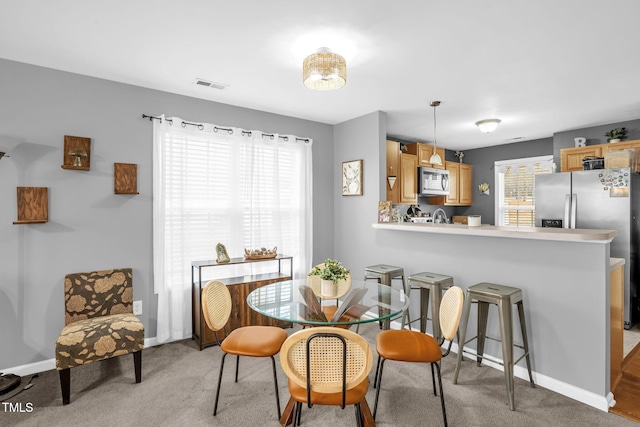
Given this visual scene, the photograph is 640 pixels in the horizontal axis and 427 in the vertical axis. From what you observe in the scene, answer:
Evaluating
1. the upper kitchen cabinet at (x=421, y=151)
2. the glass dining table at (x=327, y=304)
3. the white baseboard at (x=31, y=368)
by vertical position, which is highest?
the upper kitchen cabinet at (x=421, y=151)

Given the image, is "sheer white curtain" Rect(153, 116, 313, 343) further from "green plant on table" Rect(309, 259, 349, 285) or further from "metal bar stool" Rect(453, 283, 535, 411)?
"metal bar stool" Rect(453, 283, 535, 411)

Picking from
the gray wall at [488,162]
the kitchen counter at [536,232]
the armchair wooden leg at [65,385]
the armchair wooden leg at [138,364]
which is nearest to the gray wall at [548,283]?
the kitchen counter at [536,232]

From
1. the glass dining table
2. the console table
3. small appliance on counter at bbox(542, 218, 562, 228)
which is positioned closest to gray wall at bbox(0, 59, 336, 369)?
the console table

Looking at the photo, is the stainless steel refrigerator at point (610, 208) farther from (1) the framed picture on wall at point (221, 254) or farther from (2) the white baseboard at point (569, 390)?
(1) the framed picture on wall at point (221, 254)

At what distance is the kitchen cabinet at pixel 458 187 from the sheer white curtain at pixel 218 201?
2.96m

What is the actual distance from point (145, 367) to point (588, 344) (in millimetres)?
3558

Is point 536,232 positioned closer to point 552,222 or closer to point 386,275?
point 386,275

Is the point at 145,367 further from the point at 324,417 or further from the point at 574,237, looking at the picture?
the point at 574,237

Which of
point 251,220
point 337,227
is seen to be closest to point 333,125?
point 337,227

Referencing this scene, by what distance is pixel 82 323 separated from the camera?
268cm

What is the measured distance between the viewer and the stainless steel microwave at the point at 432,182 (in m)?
5.22

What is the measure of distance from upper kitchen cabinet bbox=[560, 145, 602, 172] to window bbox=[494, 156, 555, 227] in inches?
26.9

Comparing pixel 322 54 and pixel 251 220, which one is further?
pixel 251 220

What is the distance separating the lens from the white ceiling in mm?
1999
